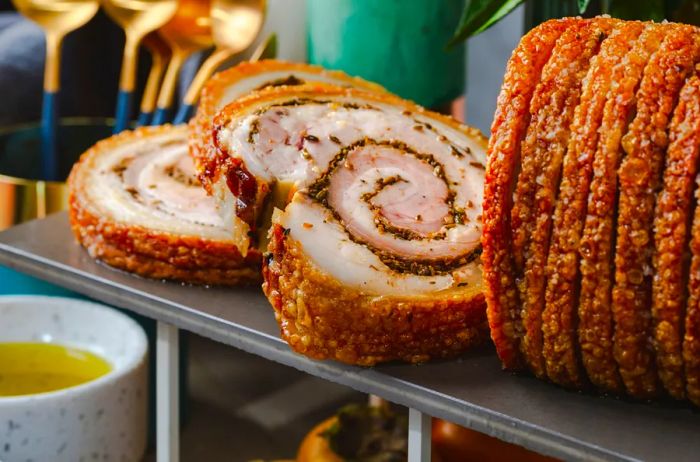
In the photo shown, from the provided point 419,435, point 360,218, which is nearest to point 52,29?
point 360,218

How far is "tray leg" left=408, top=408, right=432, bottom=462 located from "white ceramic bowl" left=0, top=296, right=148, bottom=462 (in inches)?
18.1

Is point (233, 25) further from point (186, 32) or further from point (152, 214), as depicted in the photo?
point (152, 214)

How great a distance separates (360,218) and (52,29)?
1134 millimetres

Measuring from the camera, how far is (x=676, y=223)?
98cm

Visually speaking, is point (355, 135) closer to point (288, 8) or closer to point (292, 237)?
point (292, 237)

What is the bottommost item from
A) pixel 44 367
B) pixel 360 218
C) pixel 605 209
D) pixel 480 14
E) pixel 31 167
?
pixel 44 367

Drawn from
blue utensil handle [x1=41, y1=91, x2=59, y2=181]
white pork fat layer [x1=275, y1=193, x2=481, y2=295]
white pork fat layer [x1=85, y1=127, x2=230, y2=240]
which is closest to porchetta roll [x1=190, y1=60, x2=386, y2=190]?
white pork fat layer [x1=85, y1=127, x2=230, y2=240]

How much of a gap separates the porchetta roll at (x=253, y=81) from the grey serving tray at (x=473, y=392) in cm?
25

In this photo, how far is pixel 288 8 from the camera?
7.14ft

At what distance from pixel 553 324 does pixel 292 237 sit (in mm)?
319

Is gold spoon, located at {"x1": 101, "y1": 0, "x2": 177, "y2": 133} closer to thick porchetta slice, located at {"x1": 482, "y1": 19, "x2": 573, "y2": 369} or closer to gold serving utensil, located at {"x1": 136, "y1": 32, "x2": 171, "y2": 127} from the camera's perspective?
gold serving utensil, located at {"x1": 136, "y1": 32, "x2": 171, "y2": 127}

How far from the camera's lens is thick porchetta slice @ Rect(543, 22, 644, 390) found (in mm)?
1019

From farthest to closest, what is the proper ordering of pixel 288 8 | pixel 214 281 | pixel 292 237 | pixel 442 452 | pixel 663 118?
pixel 288 8, pixel 442 452, pixel 214 281, pixel 292 237, pixel 663 118

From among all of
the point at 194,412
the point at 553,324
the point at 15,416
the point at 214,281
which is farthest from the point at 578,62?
the point at 194,412
